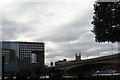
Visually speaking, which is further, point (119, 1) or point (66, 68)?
point (66, 68)

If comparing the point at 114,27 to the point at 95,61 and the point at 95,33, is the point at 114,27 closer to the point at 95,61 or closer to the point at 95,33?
the point at 95,33

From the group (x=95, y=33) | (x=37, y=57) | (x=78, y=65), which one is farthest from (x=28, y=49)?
(x=95, y=33)

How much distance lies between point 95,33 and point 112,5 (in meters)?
4.73

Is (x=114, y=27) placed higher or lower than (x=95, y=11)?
lower

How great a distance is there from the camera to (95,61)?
7738 cm

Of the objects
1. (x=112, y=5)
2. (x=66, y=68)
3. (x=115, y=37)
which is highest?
(x=112, y=5)

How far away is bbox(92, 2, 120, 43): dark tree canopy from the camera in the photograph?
27.4 meters

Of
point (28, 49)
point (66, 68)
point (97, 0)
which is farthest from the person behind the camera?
point (28, 49)

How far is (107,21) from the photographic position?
27938 mm

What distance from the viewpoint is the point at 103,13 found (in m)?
28.0

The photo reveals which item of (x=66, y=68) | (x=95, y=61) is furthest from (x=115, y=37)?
(x=66, y=68)

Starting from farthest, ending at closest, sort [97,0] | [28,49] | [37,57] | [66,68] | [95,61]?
[28,49], [37,57], [66,68], [95,61], [97,0]

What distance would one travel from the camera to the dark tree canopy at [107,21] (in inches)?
1077

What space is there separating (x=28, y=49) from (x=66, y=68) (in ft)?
208
